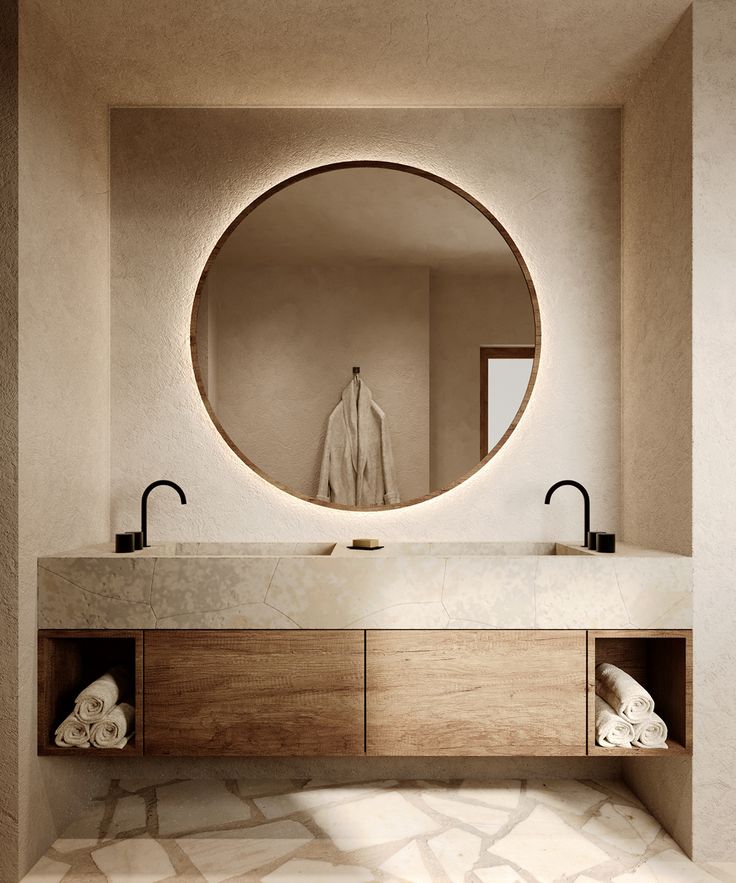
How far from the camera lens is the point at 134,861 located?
183 cm

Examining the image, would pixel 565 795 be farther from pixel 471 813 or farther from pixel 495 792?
pixel 471 813

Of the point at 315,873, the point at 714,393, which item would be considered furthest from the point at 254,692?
the point at 714,393

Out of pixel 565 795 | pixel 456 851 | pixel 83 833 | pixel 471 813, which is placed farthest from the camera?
pixel 565 795

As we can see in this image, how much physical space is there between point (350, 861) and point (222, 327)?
168 cm

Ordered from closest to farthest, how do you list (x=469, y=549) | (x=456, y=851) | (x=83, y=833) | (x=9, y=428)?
1. (x=9, y=428)
2. (x=456, y=851)
3. (x=83, y=833)
4. (x=469, y=549)

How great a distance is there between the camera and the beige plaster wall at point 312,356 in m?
2.37

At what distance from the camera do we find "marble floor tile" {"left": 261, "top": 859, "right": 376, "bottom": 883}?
1745 mm

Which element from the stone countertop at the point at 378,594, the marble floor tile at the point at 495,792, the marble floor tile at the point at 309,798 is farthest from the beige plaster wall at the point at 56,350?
the marble floor tile at the point at 495,792

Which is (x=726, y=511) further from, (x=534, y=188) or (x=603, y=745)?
(x=534, y=188)

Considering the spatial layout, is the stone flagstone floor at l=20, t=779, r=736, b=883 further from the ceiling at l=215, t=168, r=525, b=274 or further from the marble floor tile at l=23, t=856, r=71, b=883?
the ceiling at l=215, t=168, r=525, b=274

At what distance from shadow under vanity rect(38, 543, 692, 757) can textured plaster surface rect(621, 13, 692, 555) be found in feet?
0.93

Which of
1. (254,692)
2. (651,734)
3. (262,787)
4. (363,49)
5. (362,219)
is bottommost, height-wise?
(262,787)

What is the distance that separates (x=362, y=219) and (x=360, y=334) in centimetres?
40

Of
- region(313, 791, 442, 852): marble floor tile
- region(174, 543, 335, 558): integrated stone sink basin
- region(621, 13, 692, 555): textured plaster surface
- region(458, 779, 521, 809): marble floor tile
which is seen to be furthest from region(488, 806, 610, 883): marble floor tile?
region(174, 543, 335, 558): integrated stone sink basin
